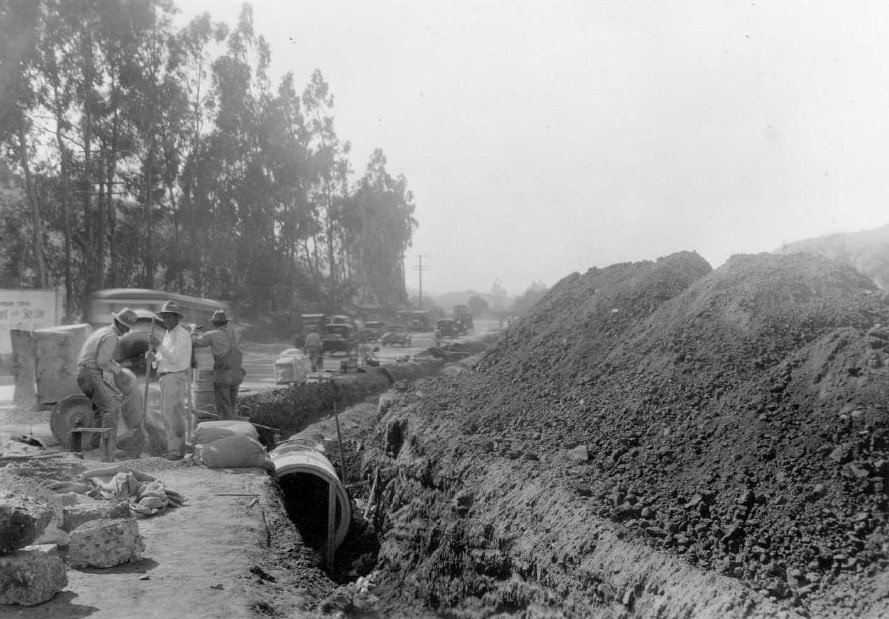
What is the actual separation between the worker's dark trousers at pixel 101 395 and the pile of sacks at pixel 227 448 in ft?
3.45

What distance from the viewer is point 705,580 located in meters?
4.46

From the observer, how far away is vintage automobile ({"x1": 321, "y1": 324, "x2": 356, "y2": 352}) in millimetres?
27641

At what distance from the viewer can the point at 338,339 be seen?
2789 centimetres

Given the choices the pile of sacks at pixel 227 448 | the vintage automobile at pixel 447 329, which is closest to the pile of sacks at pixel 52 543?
the pile of sacks at pixel 227 448

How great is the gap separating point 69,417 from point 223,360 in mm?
2139

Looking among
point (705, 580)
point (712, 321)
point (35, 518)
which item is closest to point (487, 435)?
point (712, 321)

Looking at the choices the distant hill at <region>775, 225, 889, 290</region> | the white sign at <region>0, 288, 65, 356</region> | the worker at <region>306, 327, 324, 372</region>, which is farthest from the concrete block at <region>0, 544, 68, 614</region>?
the distant hill at <region>775, 225, 889, 290</region>

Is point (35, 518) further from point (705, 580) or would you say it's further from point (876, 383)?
point (876, 383)

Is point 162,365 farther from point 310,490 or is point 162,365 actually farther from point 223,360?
point 310,490

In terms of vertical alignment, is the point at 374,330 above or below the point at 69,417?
above

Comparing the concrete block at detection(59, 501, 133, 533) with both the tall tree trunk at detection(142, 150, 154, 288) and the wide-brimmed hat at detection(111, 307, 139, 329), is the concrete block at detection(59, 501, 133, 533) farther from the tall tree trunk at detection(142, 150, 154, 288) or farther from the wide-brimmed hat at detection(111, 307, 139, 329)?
the tall tree trunk at detection(142, 150, 154, 288)

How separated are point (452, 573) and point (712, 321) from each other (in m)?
3.70

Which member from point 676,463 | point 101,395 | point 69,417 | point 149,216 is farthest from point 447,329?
point 676,463

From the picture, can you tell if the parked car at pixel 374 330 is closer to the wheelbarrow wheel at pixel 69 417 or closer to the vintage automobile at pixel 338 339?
the vintage automobile at pixel 338 339
